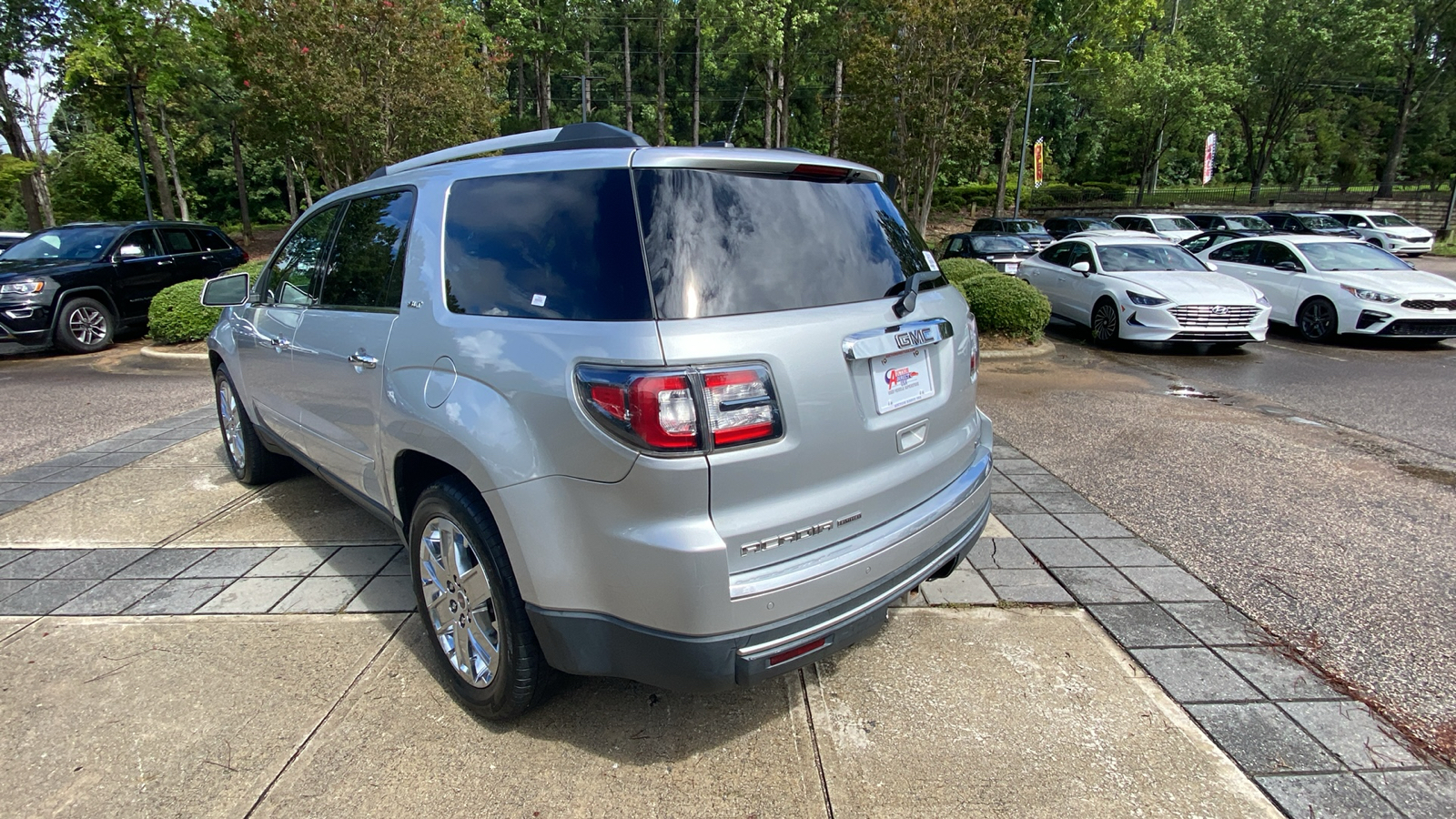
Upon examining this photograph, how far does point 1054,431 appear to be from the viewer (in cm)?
617

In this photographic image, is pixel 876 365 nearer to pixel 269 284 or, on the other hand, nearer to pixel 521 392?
pixel 521 392

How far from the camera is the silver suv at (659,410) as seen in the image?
78.2 inches

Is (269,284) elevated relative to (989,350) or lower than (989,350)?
elevated

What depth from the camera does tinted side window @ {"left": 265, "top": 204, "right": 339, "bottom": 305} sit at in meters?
3.59

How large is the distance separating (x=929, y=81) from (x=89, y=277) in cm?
1750

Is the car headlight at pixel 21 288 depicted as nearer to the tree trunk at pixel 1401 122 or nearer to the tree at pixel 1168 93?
the tree at pixel 1168 93

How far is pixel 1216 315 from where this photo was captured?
9.38 metres

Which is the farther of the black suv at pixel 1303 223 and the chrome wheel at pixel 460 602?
the black suv at pixel 1303 223

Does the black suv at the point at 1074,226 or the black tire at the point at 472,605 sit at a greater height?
the black suv at the point at 1074,226

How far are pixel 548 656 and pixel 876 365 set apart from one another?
51.5 inches

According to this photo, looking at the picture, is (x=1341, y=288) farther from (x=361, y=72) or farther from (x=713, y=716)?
(x=361, y=72)

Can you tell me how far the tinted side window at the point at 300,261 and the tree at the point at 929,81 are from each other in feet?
56.7

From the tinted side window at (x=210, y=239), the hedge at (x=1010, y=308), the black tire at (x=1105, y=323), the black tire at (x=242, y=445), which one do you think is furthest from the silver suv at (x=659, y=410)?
the tinted side window at (x=210, y=239)

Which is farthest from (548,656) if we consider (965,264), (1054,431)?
Answer: (965,264)
